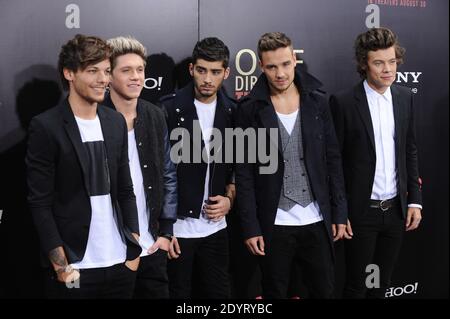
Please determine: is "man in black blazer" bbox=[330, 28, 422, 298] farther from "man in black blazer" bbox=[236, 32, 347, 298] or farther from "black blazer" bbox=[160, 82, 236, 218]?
"black blazer" bbox=[160, 82, 236, 218]

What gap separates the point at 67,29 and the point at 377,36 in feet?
5.54

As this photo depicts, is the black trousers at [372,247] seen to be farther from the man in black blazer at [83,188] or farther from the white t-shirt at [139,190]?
the man in black blazer at [83,188]

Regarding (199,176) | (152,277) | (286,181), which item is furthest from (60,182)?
(286,181)

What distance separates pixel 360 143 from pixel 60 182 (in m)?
1.68

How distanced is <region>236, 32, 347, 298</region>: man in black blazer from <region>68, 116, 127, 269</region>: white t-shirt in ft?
2.57

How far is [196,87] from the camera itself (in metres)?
3.47

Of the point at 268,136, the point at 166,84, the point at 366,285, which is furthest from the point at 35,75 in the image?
the point at 366,285

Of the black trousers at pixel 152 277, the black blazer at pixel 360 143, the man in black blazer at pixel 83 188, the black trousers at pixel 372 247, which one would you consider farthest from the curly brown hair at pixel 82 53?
the black trousers at pixel 372 247

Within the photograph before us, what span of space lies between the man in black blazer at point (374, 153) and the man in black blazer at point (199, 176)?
26.7 inches

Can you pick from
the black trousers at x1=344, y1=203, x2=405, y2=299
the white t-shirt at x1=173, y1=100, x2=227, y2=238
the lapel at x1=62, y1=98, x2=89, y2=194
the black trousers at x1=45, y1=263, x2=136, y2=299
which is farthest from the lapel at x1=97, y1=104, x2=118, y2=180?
the black trousers at x1=344, y1=203, x2=405, y2=299

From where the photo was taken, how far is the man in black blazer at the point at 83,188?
2748mm

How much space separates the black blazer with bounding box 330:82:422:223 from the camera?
3.61m

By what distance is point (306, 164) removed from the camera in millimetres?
3355
